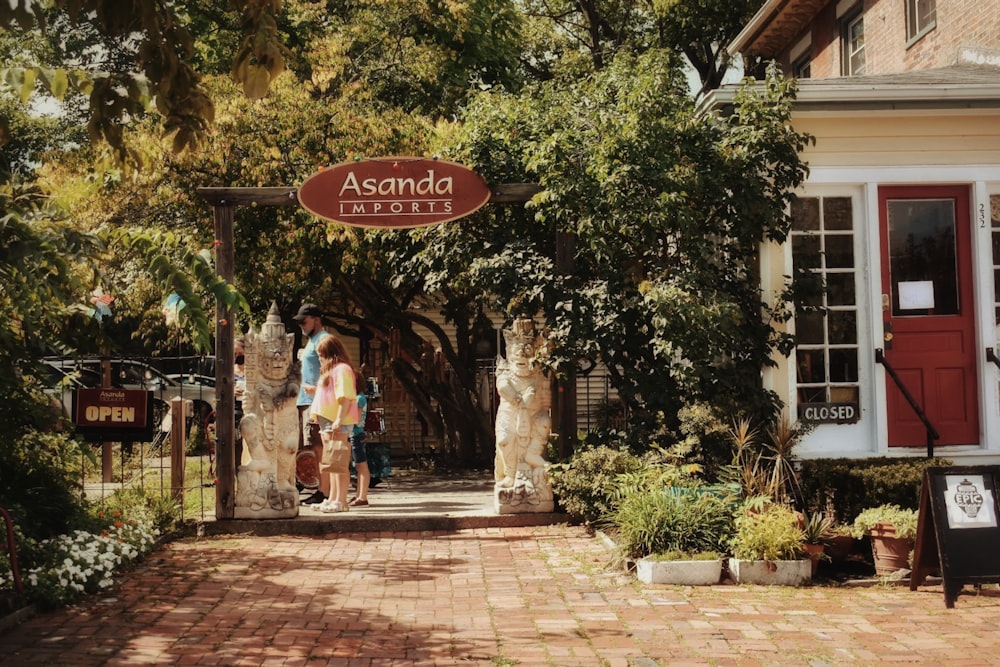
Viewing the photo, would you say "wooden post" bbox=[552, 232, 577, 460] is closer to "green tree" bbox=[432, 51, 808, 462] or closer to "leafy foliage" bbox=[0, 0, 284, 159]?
"green tree" bbox=[432, 51, 808, 462]

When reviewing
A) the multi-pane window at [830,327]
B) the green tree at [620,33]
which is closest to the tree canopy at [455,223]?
the multi-pane window at [830,327]

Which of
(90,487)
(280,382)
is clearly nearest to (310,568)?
(280,382)

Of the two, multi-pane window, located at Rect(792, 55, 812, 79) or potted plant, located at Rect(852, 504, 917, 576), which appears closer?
potted plant, located at Rect(852, 504, 917, 576)

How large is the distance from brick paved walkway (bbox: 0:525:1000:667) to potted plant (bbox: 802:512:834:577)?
1.19 ft

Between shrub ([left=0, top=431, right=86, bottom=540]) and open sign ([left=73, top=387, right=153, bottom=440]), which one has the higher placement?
open sign ([left=73, top=387, right=153, bottom=440])

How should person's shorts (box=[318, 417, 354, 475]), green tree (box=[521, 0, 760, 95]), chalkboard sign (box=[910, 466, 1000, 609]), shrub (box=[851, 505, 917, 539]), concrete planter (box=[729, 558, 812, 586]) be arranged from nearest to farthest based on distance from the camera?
chalkboard sign (box=[910, 466, 1000, 609]), concrete planter (box=[729, 558, 812, 586]), shrub (box=[851, 505, 917, 539]), person's shorts (box=[318, 417, 354, 475]), green tree (box=[521, 0, 760, 95])


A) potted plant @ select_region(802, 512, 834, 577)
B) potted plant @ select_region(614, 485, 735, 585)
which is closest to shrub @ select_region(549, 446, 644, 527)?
potted plant @ select_region(614, 485, 735, 585)

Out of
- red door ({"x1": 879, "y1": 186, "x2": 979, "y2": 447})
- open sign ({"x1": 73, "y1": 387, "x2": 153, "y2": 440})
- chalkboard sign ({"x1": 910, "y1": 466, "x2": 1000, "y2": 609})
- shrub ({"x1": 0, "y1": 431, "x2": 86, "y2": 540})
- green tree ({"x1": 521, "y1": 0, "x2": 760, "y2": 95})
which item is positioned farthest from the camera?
green tree ({"x1": 521, "y1": 0, "x2": 760, "y2": 95})

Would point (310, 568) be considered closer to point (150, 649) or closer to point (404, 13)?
point (150, 649)

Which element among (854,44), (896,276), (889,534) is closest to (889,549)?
(889,534)

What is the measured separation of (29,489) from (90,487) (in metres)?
4.88

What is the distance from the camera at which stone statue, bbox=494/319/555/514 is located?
962 cm

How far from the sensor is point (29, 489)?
7941 millimetres

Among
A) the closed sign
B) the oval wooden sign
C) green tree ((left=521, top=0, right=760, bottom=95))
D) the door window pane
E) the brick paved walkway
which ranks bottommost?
the brick paved walkway
